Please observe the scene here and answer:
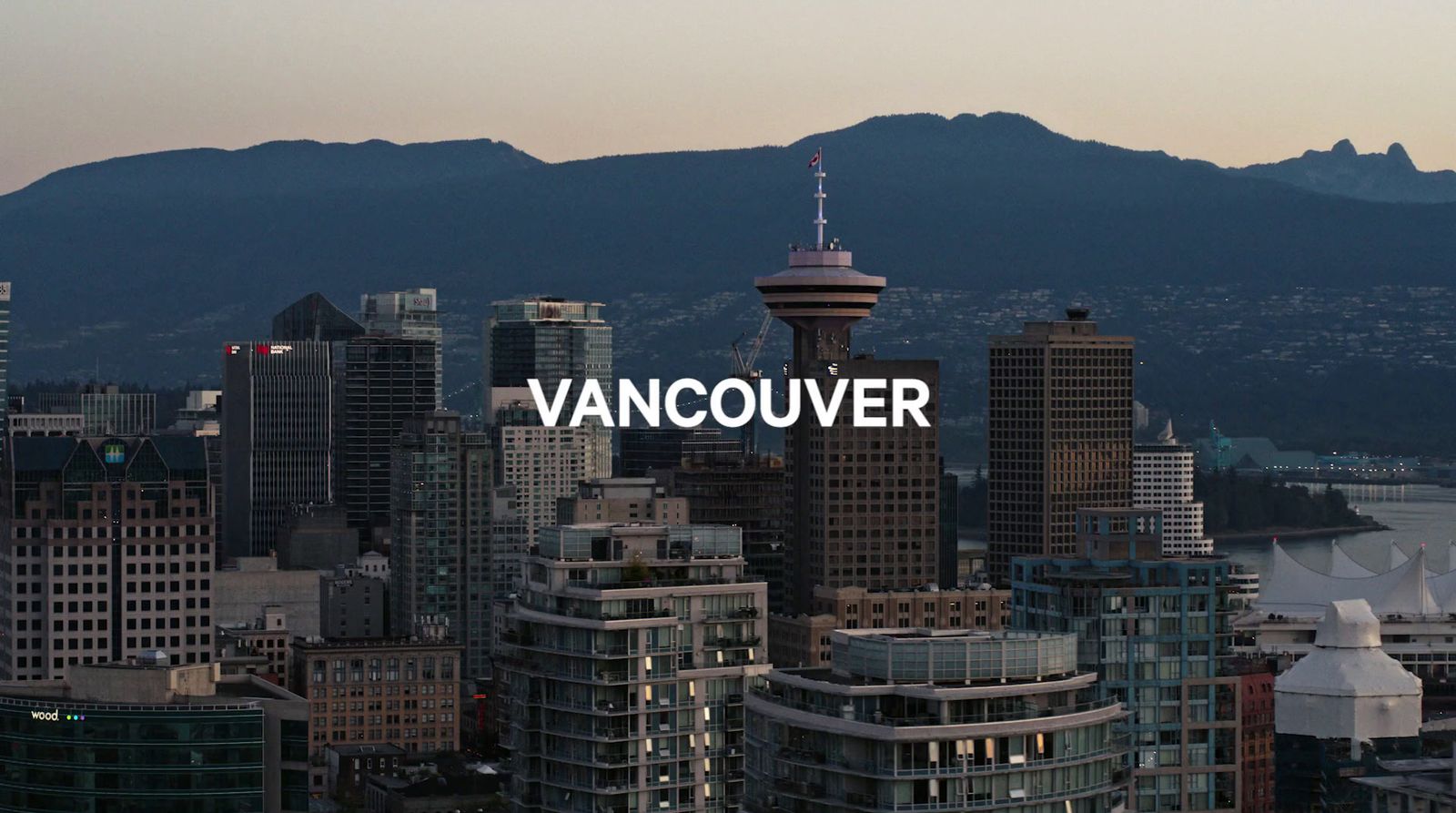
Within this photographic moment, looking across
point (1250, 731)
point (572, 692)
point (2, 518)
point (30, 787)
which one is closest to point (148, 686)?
point (30, 787)

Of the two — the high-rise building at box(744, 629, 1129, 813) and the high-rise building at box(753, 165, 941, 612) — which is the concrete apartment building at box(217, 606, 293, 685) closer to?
the high-rise building at box(753, 165, 941, 612)

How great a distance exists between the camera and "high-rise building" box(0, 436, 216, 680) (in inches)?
3789

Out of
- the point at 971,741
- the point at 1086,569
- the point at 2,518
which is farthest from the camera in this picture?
the point at 2,518

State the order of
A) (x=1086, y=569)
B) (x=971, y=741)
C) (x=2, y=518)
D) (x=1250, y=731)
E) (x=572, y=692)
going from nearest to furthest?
(x=971, y=741), (x=572, y=692), (x=1086, y=569), (x=1250, y=731), (x=2, y=518)

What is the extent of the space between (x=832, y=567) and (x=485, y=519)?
35.2m

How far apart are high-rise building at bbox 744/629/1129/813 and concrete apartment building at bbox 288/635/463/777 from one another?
70.9 m

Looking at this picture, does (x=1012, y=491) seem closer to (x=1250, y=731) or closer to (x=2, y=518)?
(x=2, y=518)

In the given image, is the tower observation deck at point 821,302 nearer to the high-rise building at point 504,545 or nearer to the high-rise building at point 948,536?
the high-rise building at point 948,536

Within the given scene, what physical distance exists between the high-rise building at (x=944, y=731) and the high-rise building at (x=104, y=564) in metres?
54.5

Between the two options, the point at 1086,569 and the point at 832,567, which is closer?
the point at 1086,569

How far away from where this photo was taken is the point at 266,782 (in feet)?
195

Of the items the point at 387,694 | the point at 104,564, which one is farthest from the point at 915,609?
the point at 104,564

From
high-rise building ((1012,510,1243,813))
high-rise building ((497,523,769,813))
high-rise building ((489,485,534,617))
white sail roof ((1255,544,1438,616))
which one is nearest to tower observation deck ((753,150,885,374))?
high-rise building ((489,485,534,617))

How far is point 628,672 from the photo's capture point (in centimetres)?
5666
